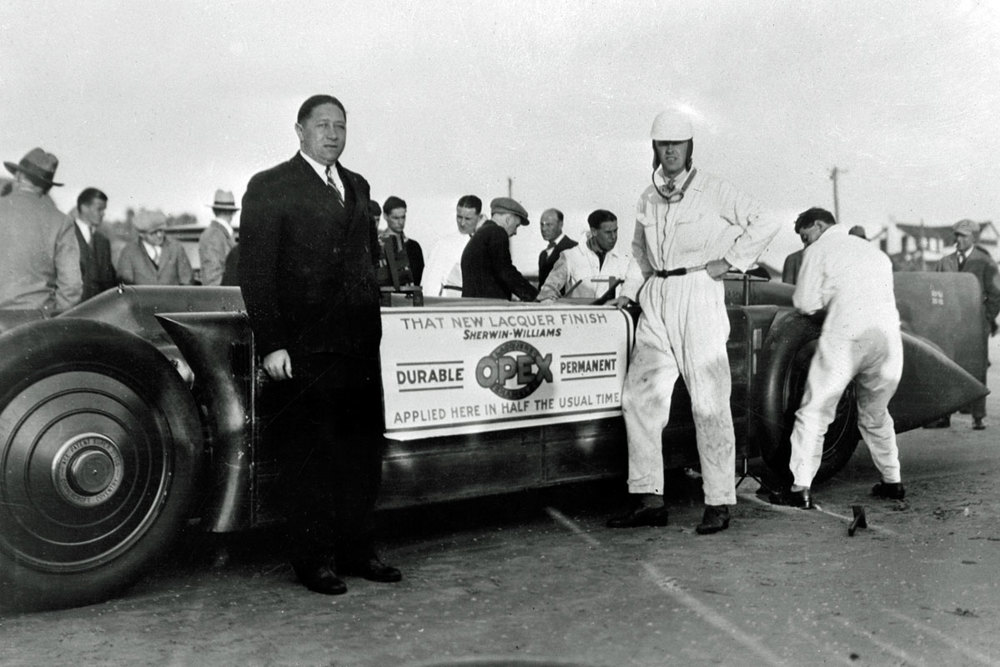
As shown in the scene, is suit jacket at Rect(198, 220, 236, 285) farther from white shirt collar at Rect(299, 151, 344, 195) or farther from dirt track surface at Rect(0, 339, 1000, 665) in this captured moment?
white shirt collar at Rect(299, 151, 344, 195)

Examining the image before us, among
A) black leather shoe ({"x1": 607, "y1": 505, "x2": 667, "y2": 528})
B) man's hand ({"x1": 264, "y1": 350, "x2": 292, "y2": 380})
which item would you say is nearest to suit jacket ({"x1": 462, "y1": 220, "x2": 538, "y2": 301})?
black leather shoe ({"x1": 607, "y1": 505, "x2": 667, "y2": 528})

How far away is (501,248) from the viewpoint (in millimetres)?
6836

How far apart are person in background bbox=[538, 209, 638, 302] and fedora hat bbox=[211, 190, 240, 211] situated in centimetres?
254

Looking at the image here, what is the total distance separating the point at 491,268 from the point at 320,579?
12.1 ft

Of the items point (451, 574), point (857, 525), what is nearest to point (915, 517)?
point (857, 525)

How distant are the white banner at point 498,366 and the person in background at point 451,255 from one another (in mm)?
3776

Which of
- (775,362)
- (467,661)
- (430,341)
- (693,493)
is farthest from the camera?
(693,493)

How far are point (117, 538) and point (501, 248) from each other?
157 inches

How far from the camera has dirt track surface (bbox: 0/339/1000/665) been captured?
2.89m

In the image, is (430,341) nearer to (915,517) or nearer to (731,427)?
(731,427)

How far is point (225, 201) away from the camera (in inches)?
301

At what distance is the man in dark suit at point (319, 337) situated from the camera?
11.3ft

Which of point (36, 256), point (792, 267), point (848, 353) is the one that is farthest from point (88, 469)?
point (792, 267)

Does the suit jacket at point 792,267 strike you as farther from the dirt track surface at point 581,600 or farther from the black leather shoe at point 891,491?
the dirt track surface at point 581,600
